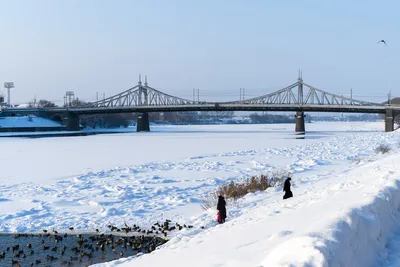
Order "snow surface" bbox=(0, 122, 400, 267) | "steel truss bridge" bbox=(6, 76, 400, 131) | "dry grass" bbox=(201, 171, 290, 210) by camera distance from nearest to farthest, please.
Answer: "snow surface" bbox=(0, 122, 400, 267) → "dry grass" bbox=(201, 171, 290, 210) → "steel truss bridge" bbox=(6, 76, 400, 131)

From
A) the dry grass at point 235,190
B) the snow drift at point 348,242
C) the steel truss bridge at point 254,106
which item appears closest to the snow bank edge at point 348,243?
the snow drift at point 348,242

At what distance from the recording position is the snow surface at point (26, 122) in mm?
90169

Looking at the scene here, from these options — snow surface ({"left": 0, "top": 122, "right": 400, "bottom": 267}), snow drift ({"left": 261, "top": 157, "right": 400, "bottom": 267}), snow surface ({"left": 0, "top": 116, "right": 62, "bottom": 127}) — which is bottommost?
snow surface ({"left": 0, "top": 122, "right": 400, "bottom": 267})

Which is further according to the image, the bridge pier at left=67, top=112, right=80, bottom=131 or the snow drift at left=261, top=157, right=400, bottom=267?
the bridge pier at left=67, top=112, right=80, bottom=131

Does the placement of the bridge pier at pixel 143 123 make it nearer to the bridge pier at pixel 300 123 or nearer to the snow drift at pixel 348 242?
the bridge pier at pixel 300 123

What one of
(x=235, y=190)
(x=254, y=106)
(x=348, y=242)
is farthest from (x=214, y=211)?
(x=254, y=106)

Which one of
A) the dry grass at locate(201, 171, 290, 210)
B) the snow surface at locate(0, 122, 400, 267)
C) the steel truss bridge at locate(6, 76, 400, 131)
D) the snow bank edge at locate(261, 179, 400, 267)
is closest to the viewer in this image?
the snow bank edge at locate(261, 179, 400, 267)

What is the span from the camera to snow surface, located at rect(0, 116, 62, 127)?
90.2 m

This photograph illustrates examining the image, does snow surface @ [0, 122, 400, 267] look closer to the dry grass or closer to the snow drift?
the snow drift

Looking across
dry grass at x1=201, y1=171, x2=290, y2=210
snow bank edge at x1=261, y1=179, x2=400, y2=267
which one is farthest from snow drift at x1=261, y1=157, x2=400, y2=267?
dry grass at x1=201, y1=171, x2=290, y2=210

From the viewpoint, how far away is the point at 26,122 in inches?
3620

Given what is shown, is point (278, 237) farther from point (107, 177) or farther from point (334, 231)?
point (107, 177)

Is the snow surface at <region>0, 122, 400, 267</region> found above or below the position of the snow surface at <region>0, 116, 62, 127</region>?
below

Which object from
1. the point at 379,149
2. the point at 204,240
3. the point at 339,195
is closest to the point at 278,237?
the point at 204,240
